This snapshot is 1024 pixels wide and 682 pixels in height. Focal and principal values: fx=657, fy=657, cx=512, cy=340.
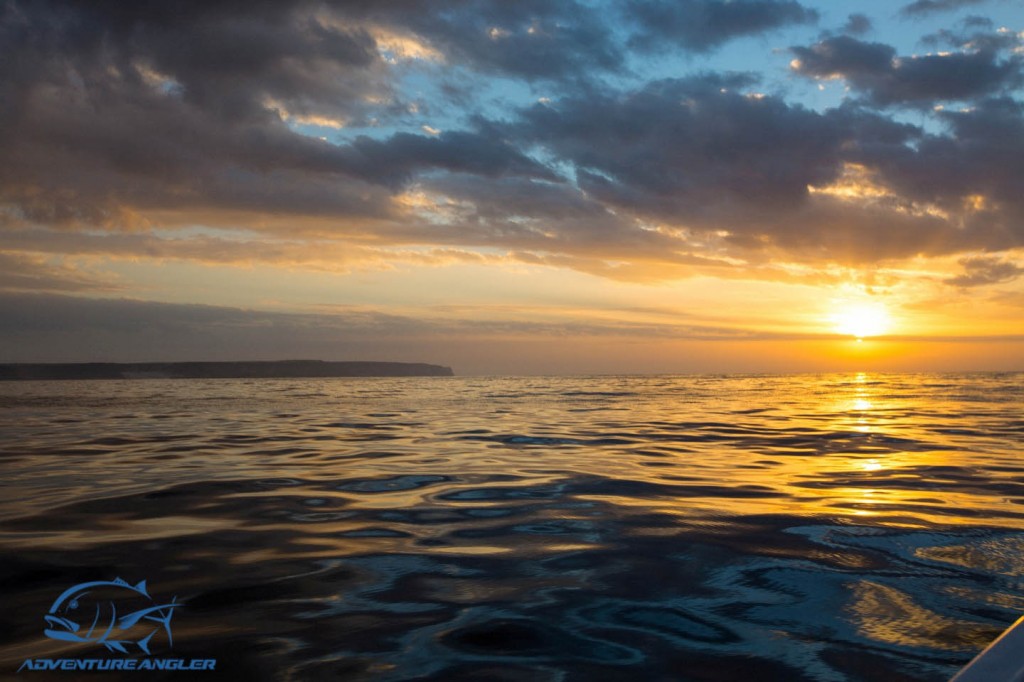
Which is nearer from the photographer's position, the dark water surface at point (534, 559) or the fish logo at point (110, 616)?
the dark water surface at point (534, 559)

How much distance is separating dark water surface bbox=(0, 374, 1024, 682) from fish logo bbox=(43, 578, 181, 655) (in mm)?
80

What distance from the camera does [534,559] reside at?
4.29 meters

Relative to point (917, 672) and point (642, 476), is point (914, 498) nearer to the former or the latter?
point (642, 476)

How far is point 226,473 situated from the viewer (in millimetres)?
8117

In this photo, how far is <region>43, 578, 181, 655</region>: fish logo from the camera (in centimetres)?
301

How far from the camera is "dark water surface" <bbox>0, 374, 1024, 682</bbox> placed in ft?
9.25

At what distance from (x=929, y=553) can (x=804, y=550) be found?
2.63ft

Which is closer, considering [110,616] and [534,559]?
[110,616]

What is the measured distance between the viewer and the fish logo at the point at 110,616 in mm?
3006

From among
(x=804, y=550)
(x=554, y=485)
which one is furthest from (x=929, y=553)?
(x=554, y=485)

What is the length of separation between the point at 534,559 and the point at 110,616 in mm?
2381

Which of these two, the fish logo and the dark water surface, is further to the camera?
the fish logo

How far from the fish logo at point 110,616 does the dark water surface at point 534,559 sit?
3.2 inches

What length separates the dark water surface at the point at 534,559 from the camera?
2818mm
